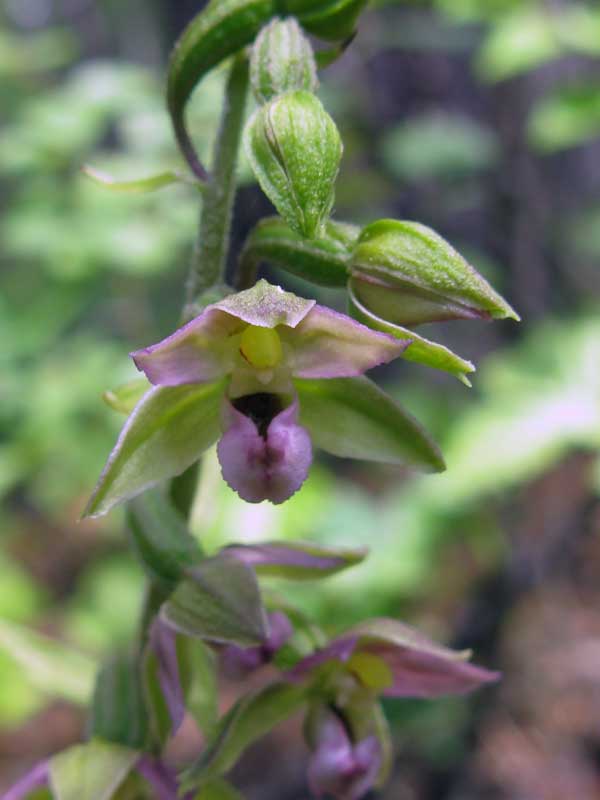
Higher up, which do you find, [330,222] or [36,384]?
[330,222]

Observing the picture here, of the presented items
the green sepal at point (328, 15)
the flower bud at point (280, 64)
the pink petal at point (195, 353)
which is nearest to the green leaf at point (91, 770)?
the pink petal at point (195, 353)

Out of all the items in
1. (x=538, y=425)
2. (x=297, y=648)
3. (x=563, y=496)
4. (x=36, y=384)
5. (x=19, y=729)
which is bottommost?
(x=19, y=729)

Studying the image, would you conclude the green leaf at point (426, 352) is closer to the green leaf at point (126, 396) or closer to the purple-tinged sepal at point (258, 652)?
the green leaf at point (126, 396)

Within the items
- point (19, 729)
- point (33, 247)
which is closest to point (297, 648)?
point (33, 247)

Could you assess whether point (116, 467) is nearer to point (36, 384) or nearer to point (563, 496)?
point (36, 384)

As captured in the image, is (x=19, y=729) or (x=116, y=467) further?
(x=19, y=729)

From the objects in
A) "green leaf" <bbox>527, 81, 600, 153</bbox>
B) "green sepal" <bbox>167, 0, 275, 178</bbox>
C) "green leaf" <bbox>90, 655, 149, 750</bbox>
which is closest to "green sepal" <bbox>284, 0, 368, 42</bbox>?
"green sepal" <bbox>167, 0, 275, 178</bbox>
